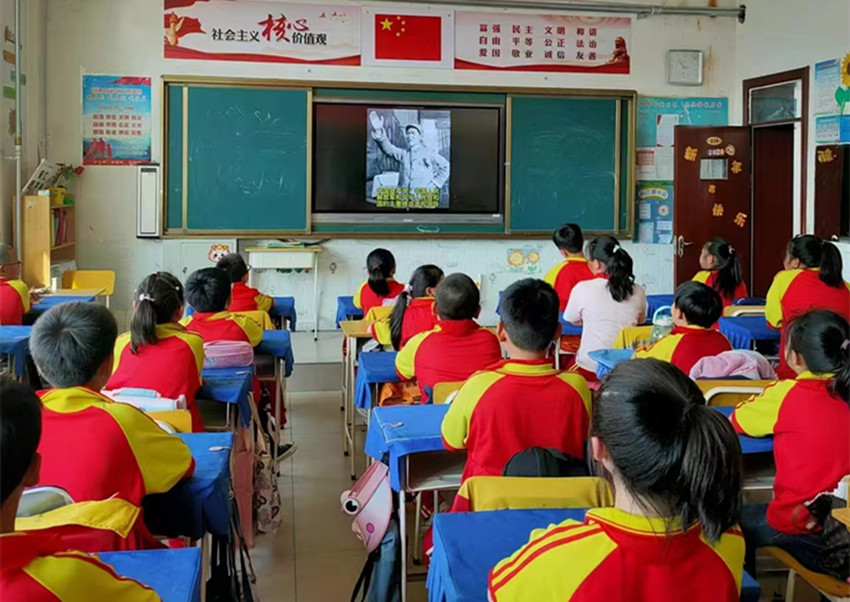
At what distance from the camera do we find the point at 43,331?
6.14ft

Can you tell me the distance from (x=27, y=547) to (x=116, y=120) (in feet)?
19.9

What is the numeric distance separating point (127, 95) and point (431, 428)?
5.16 meters

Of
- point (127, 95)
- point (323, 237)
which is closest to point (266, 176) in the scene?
point (323, 237)

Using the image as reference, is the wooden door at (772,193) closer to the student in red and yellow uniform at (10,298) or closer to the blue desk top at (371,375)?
the blue desk top at (371,375)

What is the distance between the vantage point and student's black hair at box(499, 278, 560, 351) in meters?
2.24

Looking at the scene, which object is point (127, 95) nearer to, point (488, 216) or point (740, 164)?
point (488, 216)

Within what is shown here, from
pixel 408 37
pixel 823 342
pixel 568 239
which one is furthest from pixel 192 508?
pixel 408 37

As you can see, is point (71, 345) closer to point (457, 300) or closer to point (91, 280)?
point (457, 300)

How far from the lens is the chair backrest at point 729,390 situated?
2541mm

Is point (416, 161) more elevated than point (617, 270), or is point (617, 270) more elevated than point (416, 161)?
point (416, 161)

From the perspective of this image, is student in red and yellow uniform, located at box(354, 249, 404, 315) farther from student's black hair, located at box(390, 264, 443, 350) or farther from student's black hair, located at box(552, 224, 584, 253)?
student's black hair, located at box(552, 224, 584, 253)

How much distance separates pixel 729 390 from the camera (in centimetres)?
254

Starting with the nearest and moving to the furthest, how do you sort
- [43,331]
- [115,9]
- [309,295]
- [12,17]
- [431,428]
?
1. [43,331]
2. [431,428]
3. [12,17]
4. [115,9]
5. [309,295]

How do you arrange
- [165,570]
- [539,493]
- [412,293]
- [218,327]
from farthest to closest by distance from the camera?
[412,293]
[218,327]
[539,493]
[165,570]
